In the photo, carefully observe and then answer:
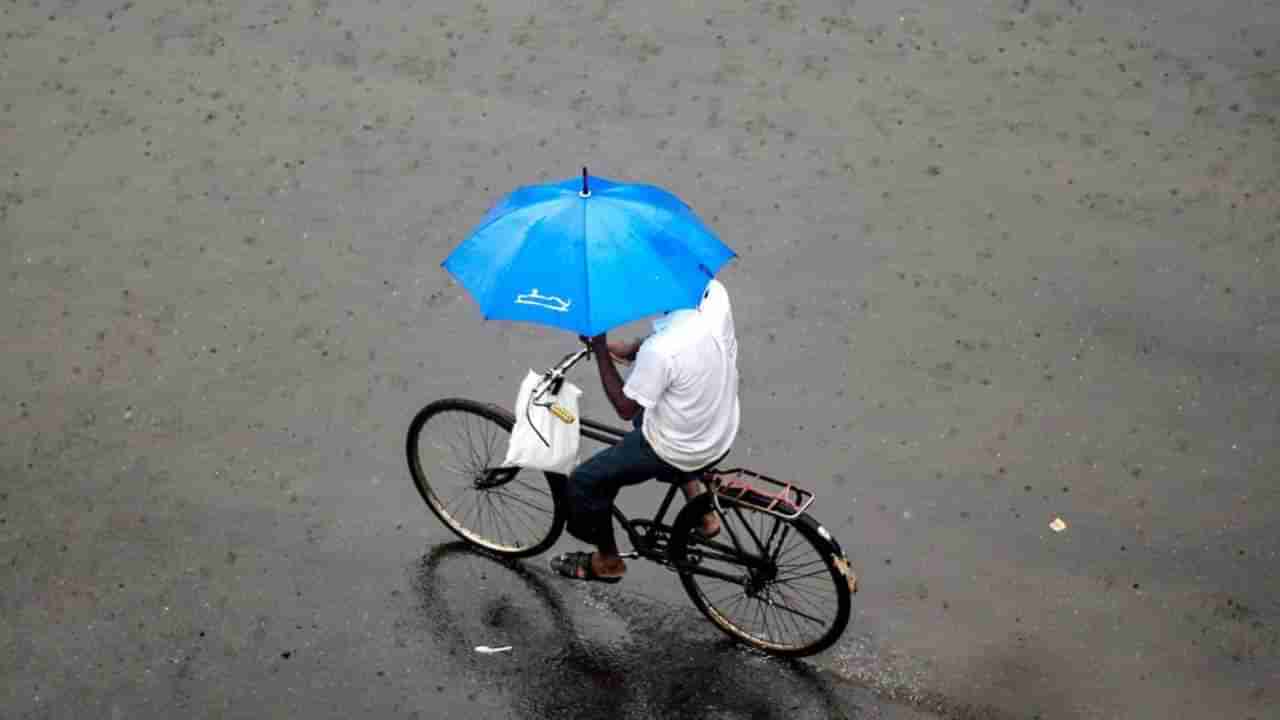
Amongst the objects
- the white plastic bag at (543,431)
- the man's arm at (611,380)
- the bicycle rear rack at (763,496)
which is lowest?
the bicycle rear rack at (763,496)

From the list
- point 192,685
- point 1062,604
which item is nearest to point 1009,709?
point 1062,604

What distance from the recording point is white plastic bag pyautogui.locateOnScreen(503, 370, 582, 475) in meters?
5.09

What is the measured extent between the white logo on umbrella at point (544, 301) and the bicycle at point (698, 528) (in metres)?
0.43

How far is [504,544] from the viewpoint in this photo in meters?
6.15

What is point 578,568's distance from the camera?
5816 millimetres

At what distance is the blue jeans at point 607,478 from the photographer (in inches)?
203

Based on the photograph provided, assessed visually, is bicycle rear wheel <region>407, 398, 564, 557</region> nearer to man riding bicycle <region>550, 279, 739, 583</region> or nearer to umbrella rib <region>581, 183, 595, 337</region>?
man riding bicycle <region>550, 279, 739, 583</region>

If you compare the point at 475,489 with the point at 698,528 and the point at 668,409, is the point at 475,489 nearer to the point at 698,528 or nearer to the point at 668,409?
the point at 698,528

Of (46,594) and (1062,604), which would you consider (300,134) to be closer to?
(46,594)

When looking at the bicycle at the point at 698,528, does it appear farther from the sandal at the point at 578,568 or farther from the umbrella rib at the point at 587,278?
the umbrella rib at the point at 587,278

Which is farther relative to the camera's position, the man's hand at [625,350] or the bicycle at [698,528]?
the bicycle at [698,528]

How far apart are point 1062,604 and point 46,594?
15.3 feet

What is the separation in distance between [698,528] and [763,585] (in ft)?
1.28

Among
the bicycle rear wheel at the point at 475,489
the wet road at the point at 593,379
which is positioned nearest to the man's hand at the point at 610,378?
the bicycle rear wheel at the point at 475,489
